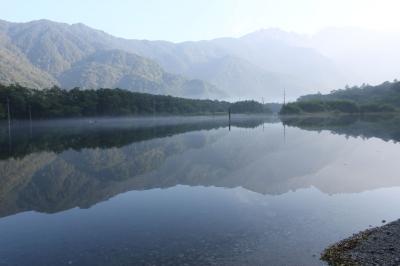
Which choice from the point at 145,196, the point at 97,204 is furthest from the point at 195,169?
the point at 97,204

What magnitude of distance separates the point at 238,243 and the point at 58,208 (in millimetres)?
12872

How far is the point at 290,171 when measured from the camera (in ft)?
114

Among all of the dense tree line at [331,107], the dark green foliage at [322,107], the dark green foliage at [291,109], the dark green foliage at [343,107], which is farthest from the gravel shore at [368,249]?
the dark green foliage at [343,107]

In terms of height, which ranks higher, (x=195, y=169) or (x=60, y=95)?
(x=60, y=95)

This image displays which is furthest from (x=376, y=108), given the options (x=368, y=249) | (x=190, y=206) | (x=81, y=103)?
(x=368, y=249)

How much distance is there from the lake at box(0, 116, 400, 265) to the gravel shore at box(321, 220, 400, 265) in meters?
0.71

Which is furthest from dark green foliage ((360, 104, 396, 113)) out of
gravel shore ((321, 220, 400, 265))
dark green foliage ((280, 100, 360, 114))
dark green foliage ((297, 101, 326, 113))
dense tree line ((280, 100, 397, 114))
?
gravel shore ((321, 220, 400, 265))

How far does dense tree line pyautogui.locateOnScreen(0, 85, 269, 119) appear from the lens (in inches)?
4525

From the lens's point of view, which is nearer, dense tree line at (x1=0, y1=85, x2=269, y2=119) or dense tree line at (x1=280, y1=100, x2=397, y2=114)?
dense tree line at (x1=0, y1=85, x2=269, y2=119)

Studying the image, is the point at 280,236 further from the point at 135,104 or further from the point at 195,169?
the point at 135,104

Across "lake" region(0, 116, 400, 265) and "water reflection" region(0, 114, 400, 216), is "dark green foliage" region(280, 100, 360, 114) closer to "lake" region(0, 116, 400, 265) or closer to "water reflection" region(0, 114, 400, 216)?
"water reflection" region(0, 114, 400, 216)

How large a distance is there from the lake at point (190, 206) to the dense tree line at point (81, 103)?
77958 mm

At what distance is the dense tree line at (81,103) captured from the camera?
4525 inches

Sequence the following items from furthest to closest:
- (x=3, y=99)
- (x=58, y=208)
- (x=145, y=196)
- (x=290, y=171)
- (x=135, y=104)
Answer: (x=135, y=104), (x=3, y=99), (x=290, y=171), (x=145, y=196), (x=58, y=208)
